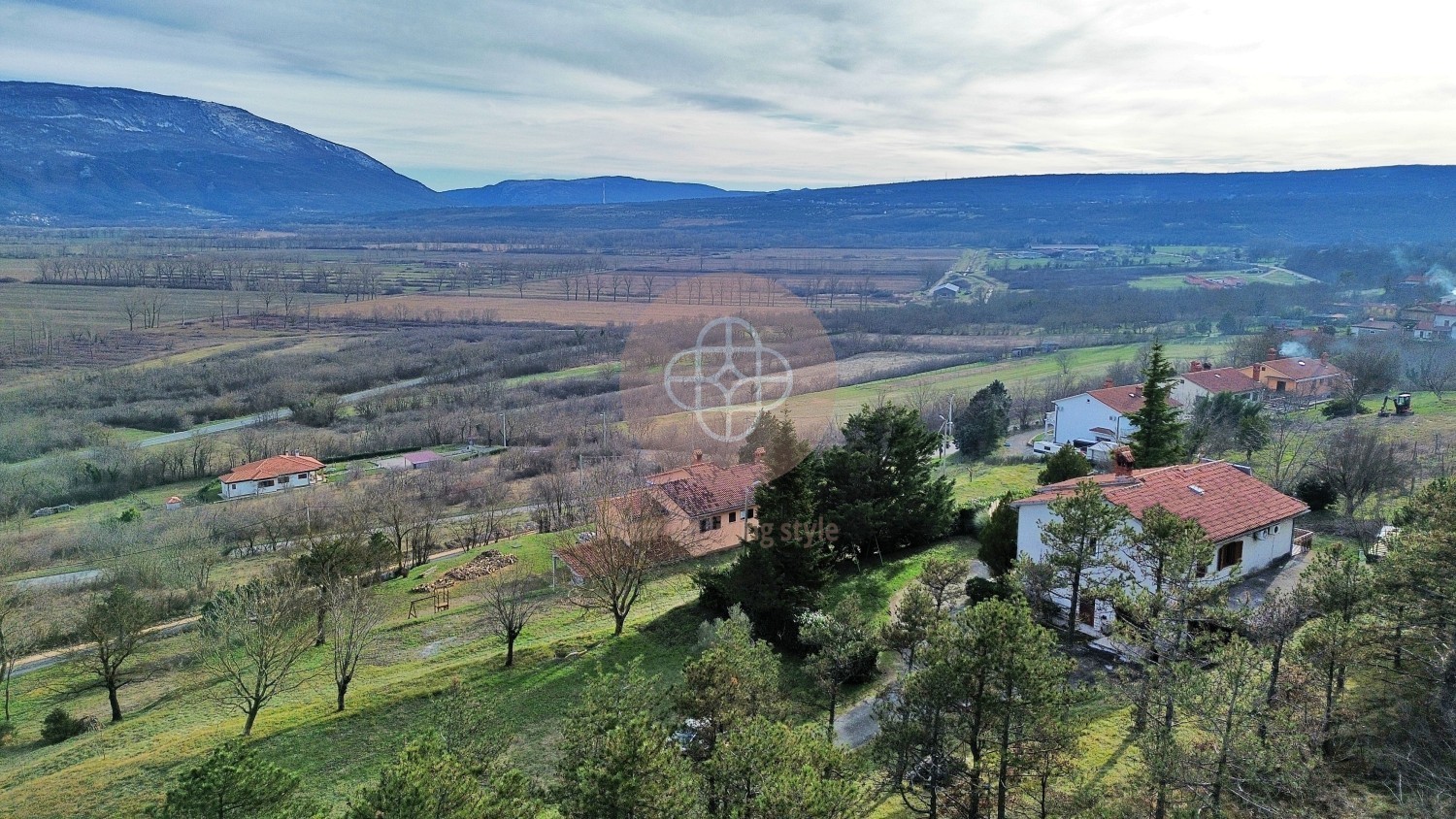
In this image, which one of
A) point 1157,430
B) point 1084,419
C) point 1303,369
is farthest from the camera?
point 1303,369

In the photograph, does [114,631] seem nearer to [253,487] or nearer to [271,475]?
[271,475]

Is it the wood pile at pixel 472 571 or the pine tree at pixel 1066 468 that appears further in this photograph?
the wood pile at pixel 472 571

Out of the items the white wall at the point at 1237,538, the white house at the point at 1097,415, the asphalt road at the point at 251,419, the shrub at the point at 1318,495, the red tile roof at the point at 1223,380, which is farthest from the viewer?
the asphalt road at the point at 251,419

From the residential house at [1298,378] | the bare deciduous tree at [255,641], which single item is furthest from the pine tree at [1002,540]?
the residential house at [1298,378]

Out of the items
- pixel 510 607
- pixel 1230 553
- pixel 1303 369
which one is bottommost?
pixel 510 607

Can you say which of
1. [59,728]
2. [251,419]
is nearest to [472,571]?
[59,728]

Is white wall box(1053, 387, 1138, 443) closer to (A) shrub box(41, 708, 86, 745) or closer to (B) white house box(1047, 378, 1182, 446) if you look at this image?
(B) white house box(1047, 378, 1182, 446)

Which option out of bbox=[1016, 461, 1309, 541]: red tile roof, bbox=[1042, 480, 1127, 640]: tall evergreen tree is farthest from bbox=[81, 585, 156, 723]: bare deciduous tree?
bbox=[1016, 461, 1309, 541]: red tile roof

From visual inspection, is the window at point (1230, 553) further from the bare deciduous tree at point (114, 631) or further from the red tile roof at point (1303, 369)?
the red tile roof at point (1303, 369)
